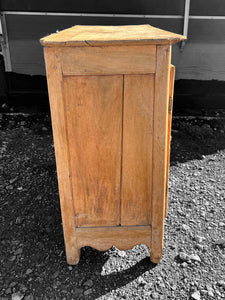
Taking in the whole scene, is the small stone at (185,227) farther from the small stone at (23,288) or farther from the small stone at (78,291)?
the small stone at (23,288)

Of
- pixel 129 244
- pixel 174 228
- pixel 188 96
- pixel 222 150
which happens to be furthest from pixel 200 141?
pixel 129 244

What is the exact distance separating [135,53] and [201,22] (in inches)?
135

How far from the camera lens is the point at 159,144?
1.65m

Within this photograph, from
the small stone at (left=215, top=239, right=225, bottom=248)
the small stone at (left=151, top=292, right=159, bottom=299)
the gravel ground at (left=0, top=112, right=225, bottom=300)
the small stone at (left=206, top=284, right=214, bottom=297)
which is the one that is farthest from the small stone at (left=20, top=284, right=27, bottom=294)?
the small stone at (left=215, top=239, right=225, bottom=248)

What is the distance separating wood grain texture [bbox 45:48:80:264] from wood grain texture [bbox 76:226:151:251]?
7 cm

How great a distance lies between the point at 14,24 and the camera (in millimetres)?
4332

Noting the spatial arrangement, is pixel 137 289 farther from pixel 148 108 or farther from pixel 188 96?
pixel 188 96

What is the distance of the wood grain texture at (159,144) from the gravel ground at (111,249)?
0.63 ft

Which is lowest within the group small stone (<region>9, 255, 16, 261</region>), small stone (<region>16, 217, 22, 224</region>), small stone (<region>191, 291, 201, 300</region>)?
small stone (<region>16, 217, 22, 224</region>)

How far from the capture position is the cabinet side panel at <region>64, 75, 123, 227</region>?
5.02ft

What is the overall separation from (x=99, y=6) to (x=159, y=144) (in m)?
3.30

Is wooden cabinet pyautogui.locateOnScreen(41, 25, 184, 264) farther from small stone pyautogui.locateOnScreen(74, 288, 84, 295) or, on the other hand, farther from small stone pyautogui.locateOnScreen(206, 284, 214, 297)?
small stone pyautogui.locateOnScreen(206, 284, 214, 297)

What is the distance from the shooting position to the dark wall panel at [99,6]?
421 cm

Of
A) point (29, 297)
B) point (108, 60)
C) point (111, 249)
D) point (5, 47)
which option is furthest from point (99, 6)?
point (29, 297)
